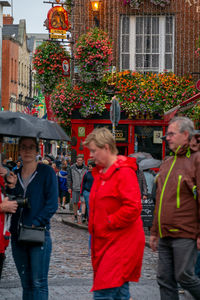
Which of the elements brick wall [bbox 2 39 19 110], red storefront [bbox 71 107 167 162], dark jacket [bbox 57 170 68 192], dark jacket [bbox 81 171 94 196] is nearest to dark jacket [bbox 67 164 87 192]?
dark jacket [bbox 81 171 94 196]

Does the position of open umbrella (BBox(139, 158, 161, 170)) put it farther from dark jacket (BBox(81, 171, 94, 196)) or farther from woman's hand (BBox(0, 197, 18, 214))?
woman's hand (BBox(0, 197, 18, 214))

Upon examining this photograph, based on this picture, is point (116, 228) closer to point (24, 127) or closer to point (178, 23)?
point (24, 127)

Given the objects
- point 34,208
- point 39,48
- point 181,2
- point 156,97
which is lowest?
point 34,208

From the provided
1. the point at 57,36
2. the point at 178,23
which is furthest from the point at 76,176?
the point at 178,23

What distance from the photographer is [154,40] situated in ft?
73.7

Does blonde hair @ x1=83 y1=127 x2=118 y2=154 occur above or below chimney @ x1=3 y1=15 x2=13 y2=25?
below

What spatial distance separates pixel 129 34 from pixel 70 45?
2.11 m

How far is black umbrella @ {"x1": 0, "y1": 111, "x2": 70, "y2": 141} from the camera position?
5.57m

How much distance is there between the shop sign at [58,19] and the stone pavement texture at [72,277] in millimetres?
11014

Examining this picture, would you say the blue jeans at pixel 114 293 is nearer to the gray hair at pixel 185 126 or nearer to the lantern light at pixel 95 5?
the gray hair at pixel 185 126

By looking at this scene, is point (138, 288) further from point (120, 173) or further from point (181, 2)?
point (181, 2)

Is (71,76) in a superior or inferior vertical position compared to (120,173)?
superior

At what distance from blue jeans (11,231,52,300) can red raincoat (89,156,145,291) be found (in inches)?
27.1

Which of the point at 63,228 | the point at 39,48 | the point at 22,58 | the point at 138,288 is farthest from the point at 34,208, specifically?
the point at 22,58
